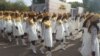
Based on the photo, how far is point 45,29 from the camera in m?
12.4

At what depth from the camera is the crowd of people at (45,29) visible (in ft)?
29.6

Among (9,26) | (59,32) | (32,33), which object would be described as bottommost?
(9,26)

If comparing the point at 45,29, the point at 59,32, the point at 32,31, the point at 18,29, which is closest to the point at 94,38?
the point at 45,29

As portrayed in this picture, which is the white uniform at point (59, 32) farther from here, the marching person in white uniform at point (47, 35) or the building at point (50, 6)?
the building at point (50, 6)

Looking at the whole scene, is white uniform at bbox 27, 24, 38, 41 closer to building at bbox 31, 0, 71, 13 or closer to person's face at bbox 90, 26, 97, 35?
person's face at bbox 90, 26, 97, 35

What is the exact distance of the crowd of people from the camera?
29.6 feet

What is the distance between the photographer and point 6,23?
18344 millimetres

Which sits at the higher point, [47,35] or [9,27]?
[47,35]

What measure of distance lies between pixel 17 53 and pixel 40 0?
35.3m

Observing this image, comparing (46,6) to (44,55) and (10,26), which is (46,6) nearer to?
(10,26)

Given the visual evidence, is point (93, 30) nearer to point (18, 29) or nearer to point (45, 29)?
point (45, 29)

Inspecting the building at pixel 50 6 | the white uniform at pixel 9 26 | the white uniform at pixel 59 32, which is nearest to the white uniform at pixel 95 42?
the white uniform at pixel 59 32

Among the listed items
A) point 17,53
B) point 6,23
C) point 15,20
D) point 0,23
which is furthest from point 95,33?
point 0,23

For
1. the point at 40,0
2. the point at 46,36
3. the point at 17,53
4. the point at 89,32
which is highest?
the point at 89,32
